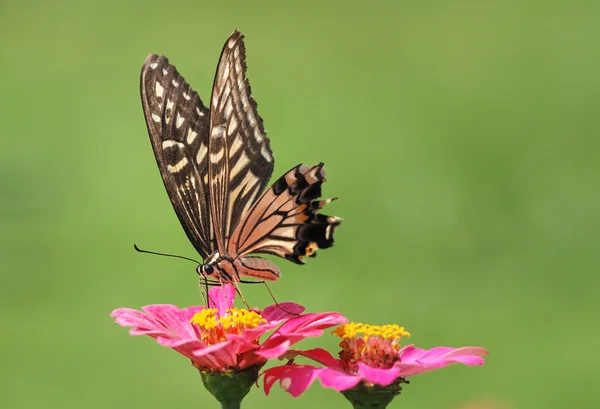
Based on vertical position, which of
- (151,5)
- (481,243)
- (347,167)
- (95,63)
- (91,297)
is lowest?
(91,297)

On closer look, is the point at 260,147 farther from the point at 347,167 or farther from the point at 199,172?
the point at 347,167

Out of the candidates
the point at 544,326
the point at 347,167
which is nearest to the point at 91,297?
the point at 347,167

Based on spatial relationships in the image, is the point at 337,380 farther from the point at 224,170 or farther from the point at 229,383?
the point at 224,170

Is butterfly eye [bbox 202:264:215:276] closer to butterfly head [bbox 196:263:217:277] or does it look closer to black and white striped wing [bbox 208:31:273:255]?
butterfly head [bbox 196:263:217:277]

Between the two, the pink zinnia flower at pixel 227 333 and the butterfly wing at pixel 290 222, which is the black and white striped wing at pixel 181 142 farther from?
the pink zinnia flower at pixel 227 333

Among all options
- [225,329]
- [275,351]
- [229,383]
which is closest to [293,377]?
[275,351]

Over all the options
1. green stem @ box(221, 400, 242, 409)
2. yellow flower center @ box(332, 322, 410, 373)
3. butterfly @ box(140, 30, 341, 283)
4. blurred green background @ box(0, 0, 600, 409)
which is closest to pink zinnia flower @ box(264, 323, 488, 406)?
yellow flower center @ box(332, 322, 410, 373)

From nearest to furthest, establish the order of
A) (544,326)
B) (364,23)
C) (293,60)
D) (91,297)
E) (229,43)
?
1. (229,43)
2. (544,326)
3. (91,297)
4. (293,60)
5. (364,23)
